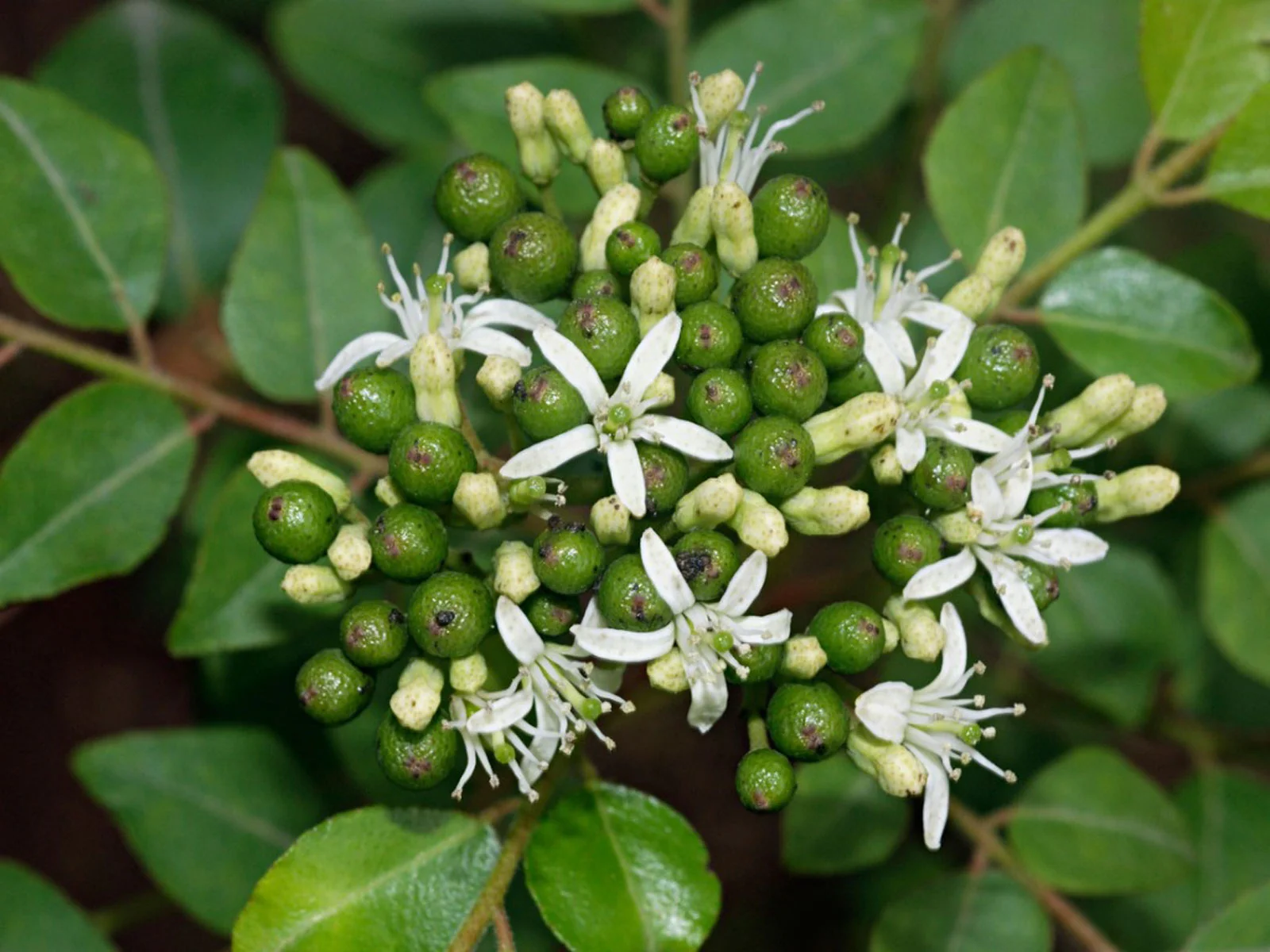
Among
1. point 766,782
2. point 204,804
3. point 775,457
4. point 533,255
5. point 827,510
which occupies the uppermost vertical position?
point 533,255

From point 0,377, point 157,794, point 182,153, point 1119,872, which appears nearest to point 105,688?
point 0,377

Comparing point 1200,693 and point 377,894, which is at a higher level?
point 377,894

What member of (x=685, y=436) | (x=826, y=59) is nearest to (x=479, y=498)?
(x=685, y=436)

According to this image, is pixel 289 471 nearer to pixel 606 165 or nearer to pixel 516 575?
pixel 516 575

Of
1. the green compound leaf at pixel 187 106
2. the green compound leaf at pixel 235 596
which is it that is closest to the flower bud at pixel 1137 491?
the green compound leaf at pixel 235 596

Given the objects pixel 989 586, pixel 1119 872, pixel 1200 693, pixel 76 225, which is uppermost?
pixel 76 225

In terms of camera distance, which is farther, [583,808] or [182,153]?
[182,153]

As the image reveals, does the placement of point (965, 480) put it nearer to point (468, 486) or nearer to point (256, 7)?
point (468, 486)

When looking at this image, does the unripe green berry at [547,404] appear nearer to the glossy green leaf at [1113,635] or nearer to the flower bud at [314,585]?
the flower bud at [314,585]
